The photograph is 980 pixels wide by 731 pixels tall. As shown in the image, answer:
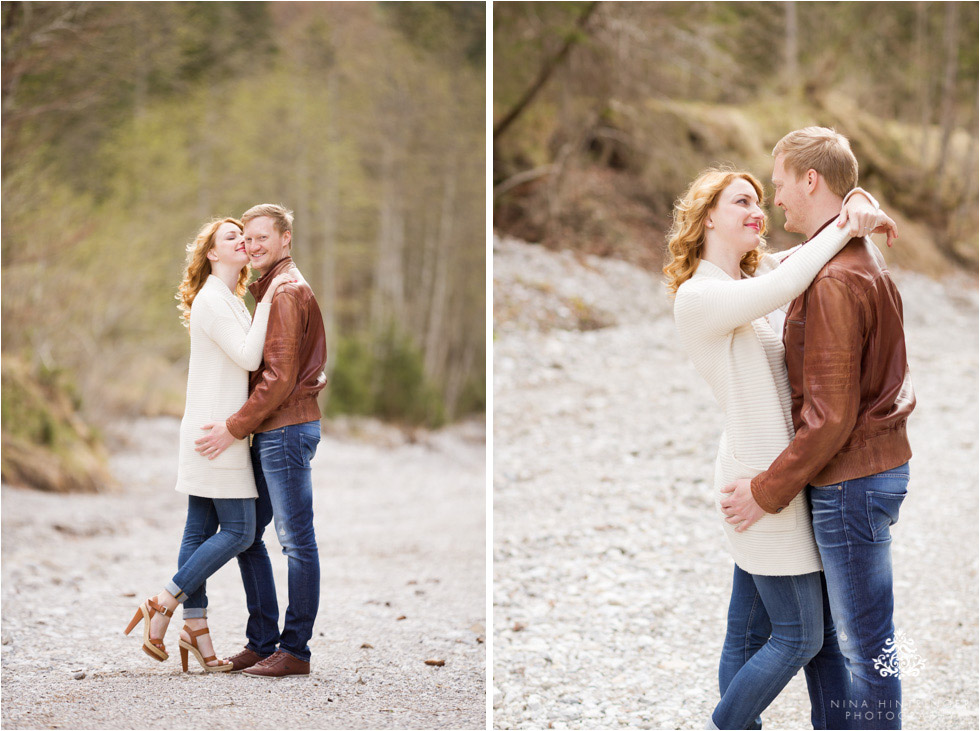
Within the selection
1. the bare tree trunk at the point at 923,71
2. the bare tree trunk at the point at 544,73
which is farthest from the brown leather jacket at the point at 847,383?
the bare tree trunk at the point at 923,71

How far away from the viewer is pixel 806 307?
6.26 ft

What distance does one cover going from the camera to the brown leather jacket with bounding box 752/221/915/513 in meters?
1.83

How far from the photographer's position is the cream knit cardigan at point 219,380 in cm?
262

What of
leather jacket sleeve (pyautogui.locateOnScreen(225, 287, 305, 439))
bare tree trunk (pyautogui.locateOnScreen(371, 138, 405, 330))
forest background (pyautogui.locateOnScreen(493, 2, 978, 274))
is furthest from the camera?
bare tree trunk (pyautogui.locateOnScreen(371, 138, 405, 330))

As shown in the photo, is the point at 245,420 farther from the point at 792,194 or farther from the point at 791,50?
the point at 791,50

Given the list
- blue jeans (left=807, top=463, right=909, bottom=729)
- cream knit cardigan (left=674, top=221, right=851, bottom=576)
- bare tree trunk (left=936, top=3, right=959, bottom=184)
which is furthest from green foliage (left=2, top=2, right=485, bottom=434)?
bare tree trunk (left=936, top=3, right=959, bottom=184)

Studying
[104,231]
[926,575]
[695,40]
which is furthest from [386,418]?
[926,575]

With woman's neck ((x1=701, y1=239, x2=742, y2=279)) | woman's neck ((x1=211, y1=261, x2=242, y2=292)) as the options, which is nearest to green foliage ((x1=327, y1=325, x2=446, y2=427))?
woman's neck ((x1=211, y1=261, x2=242, y2=292))

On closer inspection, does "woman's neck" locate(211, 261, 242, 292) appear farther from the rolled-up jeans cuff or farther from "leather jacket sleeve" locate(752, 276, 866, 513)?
"leather jacket sleeve" locate(752, 276, 866, 513)

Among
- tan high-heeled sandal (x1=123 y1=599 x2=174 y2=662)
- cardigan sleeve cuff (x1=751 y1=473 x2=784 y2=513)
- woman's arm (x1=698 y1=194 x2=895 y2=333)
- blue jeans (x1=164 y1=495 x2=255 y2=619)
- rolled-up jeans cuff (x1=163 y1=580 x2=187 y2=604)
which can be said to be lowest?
tan high-heeled sandal (x1=123 y1=599 x2=174 y2=662)

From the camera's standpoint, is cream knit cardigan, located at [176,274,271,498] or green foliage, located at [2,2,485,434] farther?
green foliage, located at [2,2,485,434]

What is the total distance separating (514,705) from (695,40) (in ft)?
32.3

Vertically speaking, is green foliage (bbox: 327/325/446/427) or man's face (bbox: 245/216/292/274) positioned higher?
man's face (bbox: 245/216/292/274)

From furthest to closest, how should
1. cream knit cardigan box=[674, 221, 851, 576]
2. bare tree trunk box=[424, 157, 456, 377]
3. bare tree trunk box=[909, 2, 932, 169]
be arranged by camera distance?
bare tree trunk box=[424, 157, 456, 377] → bare tree trunk box=[909, 2, 932, 169] → cream knit cardigan box=[674, 221, 851, 576]
